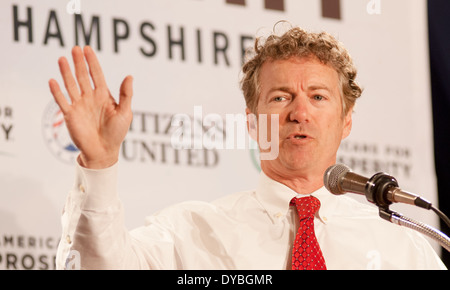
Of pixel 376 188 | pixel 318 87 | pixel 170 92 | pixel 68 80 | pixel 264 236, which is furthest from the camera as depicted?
pixel 170 92

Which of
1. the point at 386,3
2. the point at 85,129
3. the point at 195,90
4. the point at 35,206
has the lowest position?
the point at 35,206

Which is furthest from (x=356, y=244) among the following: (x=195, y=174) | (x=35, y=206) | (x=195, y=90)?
(x=35, y=206)

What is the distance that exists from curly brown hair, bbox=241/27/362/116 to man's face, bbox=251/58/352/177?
24mm

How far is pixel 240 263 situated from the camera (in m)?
2.21

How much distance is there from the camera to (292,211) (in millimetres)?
2297

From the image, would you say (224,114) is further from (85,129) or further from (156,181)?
(85,129)

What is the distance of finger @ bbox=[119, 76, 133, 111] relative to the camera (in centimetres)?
178

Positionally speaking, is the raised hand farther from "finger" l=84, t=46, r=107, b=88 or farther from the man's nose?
the man's nose

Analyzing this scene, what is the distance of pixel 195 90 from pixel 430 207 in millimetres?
1290

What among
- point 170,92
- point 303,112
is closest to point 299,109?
point 303,112

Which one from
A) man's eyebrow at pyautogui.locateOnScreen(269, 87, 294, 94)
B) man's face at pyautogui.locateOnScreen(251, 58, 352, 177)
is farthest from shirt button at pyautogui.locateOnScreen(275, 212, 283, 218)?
man's eyebrow at pyautogui.locateOnScreen(269, 87, 294, 94)

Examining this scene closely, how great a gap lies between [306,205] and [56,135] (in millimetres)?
828

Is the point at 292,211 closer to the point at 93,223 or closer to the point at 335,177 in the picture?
the point at 335,177

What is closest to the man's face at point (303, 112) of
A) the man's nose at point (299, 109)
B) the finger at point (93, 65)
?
the man's nose at point (299, 109)
